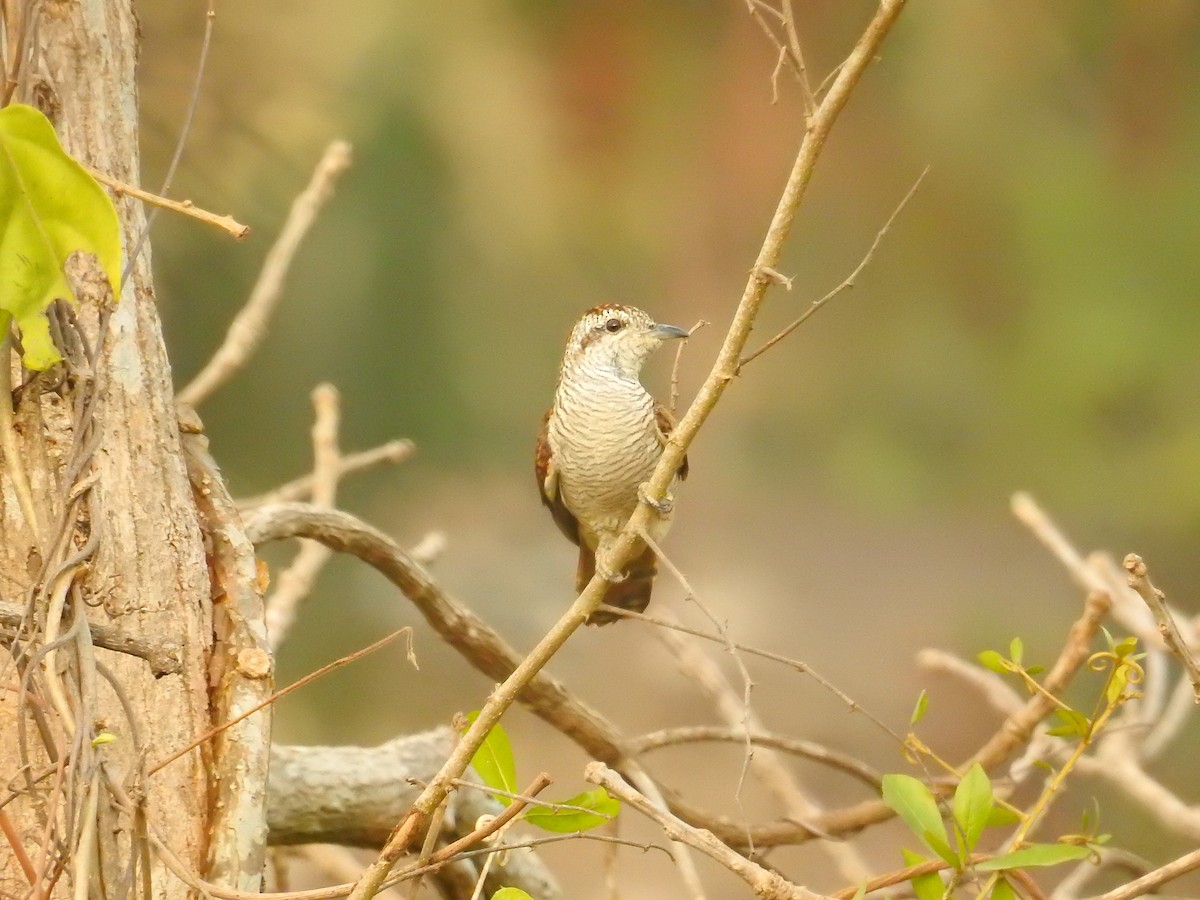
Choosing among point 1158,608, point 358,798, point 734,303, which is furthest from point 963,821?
point 734,303

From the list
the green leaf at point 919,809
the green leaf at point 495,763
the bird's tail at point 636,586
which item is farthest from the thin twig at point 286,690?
the bird's tail at point 636,586

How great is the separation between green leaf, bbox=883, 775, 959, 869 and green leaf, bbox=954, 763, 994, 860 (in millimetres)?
15

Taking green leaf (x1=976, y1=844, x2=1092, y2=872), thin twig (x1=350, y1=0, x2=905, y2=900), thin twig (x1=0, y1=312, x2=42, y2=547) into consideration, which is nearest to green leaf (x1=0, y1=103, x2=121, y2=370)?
thin twig (x1=0, y1=312, x2=42, y2=547)

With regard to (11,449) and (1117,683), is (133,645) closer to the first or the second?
(11,449)

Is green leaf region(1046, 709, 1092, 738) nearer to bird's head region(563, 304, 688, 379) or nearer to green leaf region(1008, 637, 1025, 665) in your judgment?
green leaf region(1008, 637, 1025, 665)

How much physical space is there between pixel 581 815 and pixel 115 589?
1.24 ft

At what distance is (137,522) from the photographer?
890 millimetres

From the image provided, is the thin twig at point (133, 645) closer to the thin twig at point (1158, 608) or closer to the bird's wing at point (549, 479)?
the thin twig at point (1158, 608)

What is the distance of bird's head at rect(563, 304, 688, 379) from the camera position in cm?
151

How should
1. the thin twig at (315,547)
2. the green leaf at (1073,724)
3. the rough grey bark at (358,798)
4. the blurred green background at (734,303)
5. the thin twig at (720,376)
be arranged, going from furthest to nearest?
the blurred green background at (734,303) → the thin twig at (315,547) → the rough grey bark at (358,798) → the green leaf at (1073,724) → the thin twig at (720,376)

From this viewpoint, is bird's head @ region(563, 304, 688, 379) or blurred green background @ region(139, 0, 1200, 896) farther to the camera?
blurred green background @ region(139, 0, 1200, 896)

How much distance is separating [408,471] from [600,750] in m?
1.11

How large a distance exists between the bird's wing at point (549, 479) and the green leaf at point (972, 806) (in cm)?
77

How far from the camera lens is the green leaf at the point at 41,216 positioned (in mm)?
690
